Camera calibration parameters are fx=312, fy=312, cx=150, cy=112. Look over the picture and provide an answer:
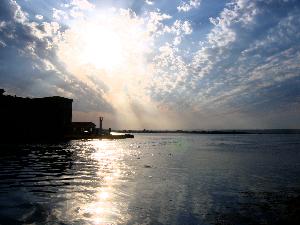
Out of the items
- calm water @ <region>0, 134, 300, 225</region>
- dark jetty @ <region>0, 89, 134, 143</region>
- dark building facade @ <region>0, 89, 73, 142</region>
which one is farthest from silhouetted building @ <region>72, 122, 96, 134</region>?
calm water @ <region>0, 134, 300, 225</region>

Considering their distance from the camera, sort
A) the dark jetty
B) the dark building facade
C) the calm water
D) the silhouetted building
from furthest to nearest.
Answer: the silhouetted building
the dark building facade
the dark jetty
the calm water

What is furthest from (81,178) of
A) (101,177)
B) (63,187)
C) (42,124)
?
(42,124)

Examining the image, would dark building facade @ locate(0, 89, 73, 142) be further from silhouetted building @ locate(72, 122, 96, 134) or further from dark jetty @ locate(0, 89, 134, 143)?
silhouetted building @ locate(72, 122, 96, 134)

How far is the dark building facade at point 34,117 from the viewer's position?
222 ft

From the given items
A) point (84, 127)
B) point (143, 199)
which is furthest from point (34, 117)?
point (143, 199)

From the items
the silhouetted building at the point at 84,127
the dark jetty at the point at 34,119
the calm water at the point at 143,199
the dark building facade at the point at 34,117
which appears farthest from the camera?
the silhouetted building at the point at 84,127

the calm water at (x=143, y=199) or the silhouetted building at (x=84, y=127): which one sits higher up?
the silhouetted building at (x=84, y=127)

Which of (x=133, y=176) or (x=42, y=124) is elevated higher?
(x=42, y=124)

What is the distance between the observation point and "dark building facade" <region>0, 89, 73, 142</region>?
6756 cm

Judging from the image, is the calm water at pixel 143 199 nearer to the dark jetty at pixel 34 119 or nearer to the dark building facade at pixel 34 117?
the dark jetty at pixel 34 119

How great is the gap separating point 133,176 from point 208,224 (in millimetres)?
12177

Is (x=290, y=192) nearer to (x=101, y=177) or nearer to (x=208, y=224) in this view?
(x=208, y=224)

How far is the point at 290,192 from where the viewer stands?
1761 cm

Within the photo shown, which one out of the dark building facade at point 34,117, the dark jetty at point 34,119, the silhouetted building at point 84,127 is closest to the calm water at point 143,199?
the dark jetty at point 34,119
